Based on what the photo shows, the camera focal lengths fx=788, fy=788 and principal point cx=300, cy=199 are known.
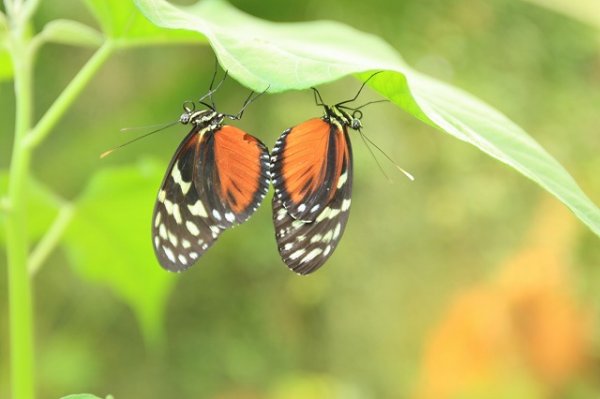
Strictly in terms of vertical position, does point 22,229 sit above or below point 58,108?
below

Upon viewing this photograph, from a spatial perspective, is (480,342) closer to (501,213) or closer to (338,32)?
(501,213)

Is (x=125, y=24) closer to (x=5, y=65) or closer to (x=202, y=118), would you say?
(x=202, y=118)

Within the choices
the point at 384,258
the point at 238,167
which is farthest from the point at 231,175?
the point at 384,258

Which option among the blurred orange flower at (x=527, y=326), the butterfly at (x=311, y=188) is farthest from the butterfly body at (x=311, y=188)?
the blurred orange flower at (x=527, y=326)

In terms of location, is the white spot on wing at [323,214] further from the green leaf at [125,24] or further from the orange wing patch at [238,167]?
the green leaf at [125,24]

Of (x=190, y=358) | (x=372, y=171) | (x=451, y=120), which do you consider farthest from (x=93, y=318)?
(x=451, y=120)

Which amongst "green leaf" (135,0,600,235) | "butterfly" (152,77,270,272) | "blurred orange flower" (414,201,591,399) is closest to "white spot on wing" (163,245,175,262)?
"butterfly" (152,77,270,272)
